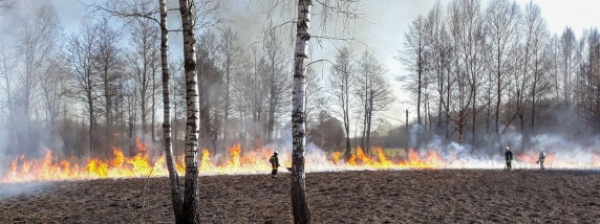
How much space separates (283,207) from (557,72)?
148 feet

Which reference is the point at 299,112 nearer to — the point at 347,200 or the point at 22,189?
the point at 347,200

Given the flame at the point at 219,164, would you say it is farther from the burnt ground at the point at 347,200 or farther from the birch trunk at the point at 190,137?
the birch trunk at the point at 190,137

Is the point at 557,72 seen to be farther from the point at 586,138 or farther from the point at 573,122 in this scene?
the point at 586,138

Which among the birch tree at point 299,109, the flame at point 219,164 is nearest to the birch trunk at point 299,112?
the birch tree at point 299,109

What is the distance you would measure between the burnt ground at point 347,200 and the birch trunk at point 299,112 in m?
2.91

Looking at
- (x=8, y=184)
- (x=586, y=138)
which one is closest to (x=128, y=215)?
(x=8, y=184)

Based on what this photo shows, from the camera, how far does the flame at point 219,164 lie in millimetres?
24500

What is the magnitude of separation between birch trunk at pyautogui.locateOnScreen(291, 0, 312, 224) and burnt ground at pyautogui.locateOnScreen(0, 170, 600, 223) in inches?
115

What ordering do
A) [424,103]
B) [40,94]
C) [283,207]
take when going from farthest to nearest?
1. [424,103]
2. [40,94]
3. [283,207]

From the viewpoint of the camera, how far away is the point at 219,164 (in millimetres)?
29531

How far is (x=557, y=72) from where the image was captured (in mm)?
49719

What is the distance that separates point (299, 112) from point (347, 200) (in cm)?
761

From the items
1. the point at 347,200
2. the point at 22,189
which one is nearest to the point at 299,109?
the point at 347,200

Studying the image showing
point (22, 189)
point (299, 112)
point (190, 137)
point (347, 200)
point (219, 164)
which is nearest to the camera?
point (299, 112)
